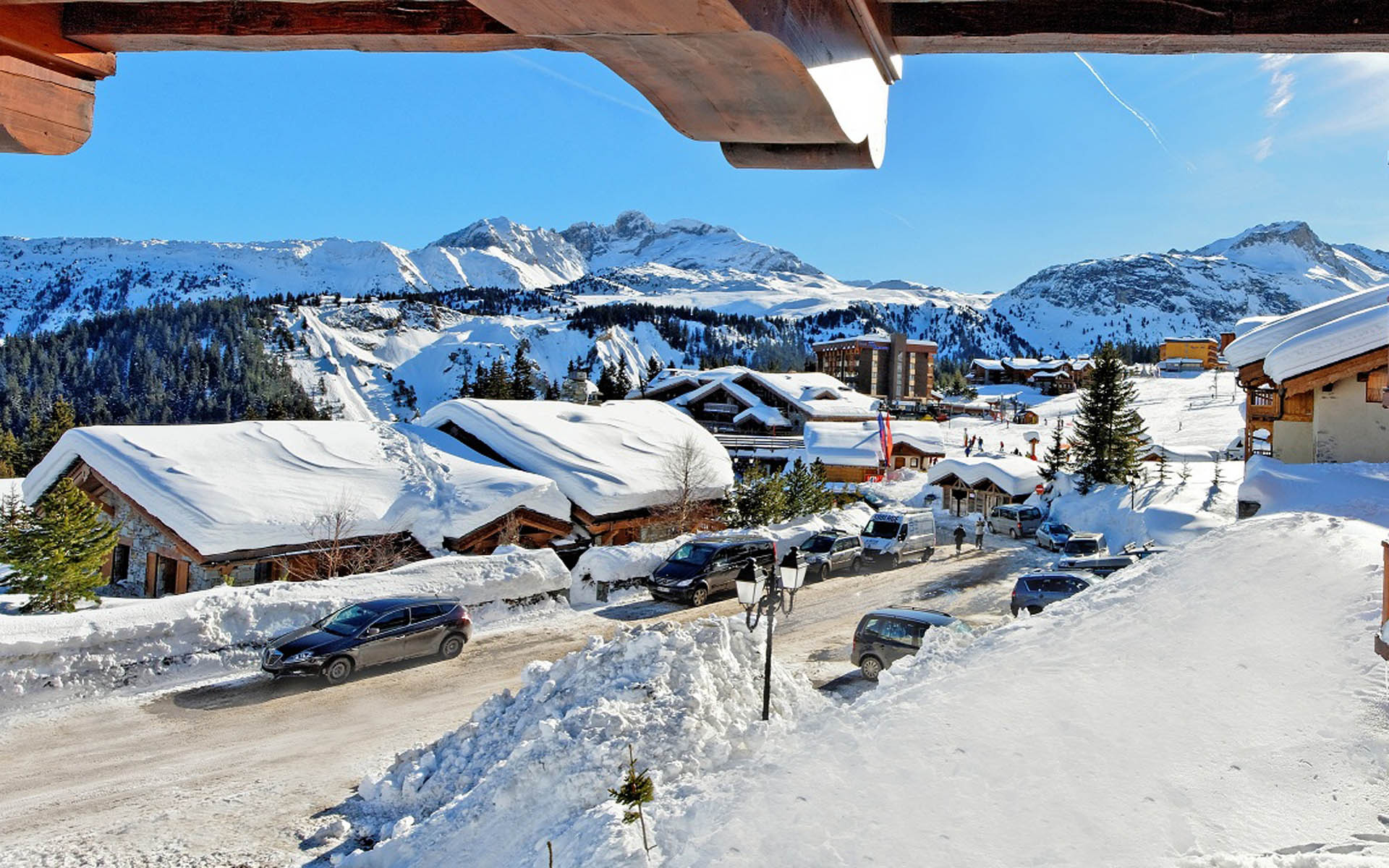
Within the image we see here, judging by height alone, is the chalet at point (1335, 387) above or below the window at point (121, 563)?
above

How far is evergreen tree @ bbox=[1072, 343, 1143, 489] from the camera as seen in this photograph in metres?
40.1

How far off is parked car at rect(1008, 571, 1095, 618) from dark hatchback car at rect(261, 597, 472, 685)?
11.8 meters

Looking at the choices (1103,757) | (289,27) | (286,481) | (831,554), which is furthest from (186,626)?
(831,554)

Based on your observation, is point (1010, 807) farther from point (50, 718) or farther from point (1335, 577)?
point (50, 718)

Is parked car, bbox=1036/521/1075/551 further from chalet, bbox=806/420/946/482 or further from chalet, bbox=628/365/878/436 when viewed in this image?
chalet, bbox=628/365/878/436

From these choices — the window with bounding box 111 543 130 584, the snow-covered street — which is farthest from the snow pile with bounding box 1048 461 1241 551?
the window with bounding box 111 543 130 584

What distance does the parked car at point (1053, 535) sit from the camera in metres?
29.7

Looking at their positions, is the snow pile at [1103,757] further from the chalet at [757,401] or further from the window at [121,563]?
the chalet at [757,401]

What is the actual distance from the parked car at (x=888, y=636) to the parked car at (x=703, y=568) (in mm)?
5280

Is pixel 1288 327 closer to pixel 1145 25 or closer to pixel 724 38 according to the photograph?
pixel 1145 25

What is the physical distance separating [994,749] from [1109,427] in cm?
3861

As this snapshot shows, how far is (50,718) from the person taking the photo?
462 inches

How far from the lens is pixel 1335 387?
19.0 m

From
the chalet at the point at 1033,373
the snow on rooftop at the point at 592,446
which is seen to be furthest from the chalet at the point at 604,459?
the chalet at the point at 1033,373
